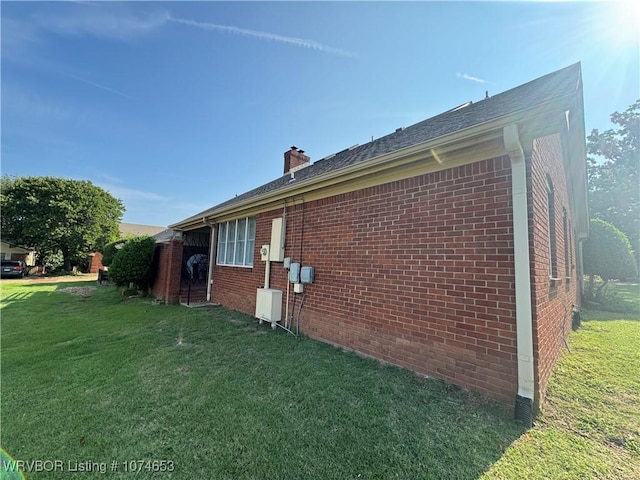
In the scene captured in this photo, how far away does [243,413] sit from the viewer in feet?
9.18

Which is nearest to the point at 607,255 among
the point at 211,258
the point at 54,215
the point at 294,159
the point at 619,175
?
the point at 294,159

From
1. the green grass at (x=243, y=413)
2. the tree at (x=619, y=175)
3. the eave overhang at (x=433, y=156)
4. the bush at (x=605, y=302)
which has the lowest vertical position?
the green grass at (x=243, y=413)

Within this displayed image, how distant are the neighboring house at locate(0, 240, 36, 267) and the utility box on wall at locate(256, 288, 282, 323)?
109 feet

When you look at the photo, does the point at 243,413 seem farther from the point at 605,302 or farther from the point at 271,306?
the point at 605,302

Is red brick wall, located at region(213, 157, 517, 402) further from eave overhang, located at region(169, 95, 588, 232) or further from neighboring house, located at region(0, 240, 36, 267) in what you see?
neighboring house, located at region(0, 240, 36, 267)

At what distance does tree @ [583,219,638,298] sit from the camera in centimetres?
1180

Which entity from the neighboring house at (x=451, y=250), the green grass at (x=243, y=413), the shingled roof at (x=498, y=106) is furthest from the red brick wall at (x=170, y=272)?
the shingled roof at (x=498, y=106)

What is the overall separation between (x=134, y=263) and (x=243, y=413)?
36.0ft

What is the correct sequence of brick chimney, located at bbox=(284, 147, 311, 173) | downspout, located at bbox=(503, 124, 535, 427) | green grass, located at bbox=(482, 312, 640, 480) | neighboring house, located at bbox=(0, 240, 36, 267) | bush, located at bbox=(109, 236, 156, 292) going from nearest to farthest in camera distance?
1. green grass, located at bbox=(482, 312, 640, 480)
2. downspout, located at bbox=(503, 124, 535, 427)
3. bush, located at bbox=(109, 236, 156, 292)
4. brick chimney, located at bbox=(284, 147, 311, 173)
5. neighboring house, located at bbox=(0, 240, 36, 267)

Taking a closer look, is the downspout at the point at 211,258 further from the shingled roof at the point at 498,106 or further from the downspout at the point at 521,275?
the downspout at the point at 521,275

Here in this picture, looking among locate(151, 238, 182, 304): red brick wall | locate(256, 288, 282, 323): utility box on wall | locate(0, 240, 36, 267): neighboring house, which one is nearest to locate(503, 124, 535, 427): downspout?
locate(256, 288, 282, 323): utility box on wall

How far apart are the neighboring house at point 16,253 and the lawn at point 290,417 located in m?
32.0

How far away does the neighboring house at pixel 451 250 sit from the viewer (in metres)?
2.88

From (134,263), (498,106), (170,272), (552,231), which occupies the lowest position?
(170,272)
